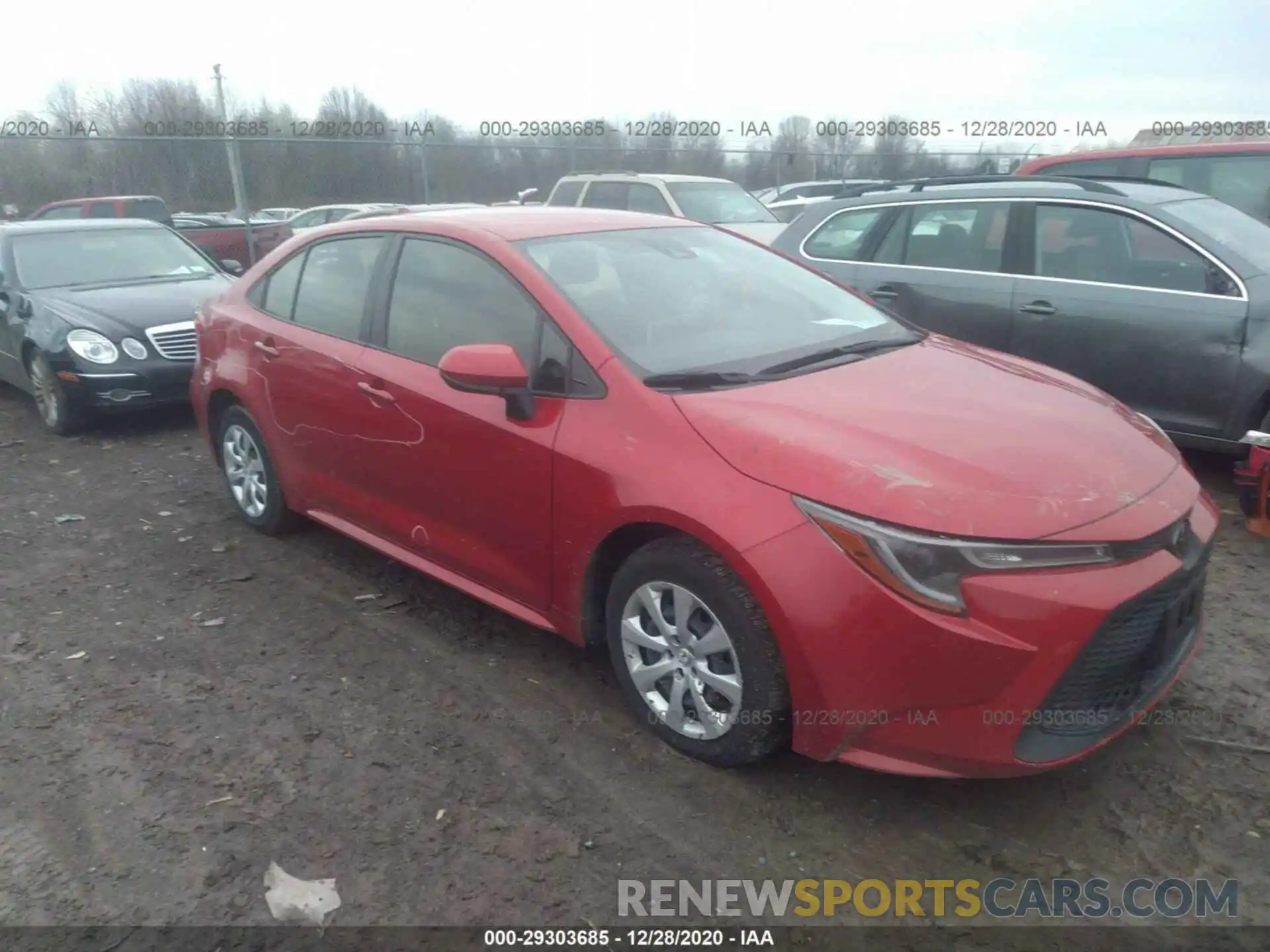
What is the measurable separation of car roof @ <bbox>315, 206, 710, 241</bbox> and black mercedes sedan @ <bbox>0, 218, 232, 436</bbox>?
3198mm

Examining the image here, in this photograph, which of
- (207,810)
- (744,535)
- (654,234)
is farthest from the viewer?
(654,234)

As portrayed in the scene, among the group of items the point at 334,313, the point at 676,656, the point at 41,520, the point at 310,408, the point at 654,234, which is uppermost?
the point at 654,234

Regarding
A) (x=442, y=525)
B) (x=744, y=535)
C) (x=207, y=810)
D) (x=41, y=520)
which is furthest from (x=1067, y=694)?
(x=41, y=520)

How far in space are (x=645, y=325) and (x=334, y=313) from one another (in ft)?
5.29

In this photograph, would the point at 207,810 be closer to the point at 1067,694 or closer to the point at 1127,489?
the point at 1067,694

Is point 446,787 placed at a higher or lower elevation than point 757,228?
lower

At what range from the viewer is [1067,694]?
8.38 feet

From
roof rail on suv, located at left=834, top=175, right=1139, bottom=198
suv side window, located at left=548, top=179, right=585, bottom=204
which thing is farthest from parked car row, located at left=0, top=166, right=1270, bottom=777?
suv side window, located at left=548, top=179, right=585, bottom=204

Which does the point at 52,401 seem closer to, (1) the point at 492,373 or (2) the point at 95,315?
(2) the point at 95,315

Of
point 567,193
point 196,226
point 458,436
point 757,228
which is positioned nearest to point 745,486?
point 458,436

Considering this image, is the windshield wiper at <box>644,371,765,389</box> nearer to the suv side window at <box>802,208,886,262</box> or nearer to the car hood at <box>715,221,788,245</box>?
the suv side window at <box>802,208,886,262</box>

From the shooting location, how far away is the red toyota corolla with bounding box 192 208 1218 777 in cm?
254

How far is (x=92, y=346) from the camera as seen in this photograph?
22.7ft

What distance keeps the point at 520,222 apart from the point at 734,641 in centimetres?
205
